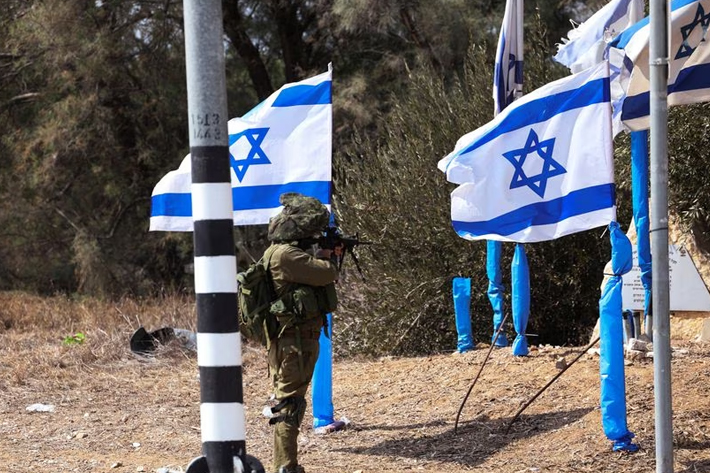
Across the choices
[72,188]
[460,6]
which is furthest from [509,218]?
[72,188]

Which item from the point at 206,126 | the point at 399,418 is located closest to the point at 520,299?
the point at 399,418

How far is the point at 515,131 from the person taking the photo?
696cm

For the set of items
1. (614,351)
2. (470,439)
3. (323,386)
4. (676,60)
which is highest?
(676,60)

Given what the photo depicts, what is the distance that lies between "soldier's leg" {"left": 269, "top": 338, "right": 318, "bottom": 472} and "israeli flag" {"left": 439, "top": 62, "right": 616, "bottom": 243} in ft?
4.91

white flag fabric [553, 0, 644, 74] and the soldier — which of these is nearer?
the soldier

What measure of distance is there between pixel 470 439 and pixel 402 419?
92cm

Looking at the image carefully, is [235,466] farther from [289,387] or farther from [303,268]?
[303,268]

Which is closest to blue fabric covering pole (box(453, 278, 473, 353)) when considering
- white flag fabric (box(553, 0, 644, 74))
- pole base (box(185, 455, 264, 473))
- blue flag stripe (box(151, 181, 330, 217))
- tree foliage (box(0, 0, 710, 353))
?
tree foliage (box(0, 0, 710, 353))

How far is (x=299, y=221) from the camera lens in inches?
256

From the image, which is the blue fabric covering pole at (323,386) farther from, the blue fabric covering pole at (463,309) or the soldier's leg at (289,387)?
the blue fabric covering pole at (463,309)

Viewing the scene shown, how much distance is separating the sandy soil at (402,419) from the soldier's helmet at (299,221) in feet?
5.39

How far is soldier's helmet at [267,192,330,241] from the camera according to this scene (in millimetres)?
6492

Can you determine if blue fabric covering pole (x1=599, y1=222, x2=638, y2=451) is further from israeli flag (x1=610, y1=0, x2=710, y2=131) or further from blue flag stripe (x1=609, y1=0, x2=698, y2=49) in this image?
blue flag stripe (x1=609, y1=0, x2=698, y2=49)

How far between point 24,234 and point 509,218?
16466 millimetres
